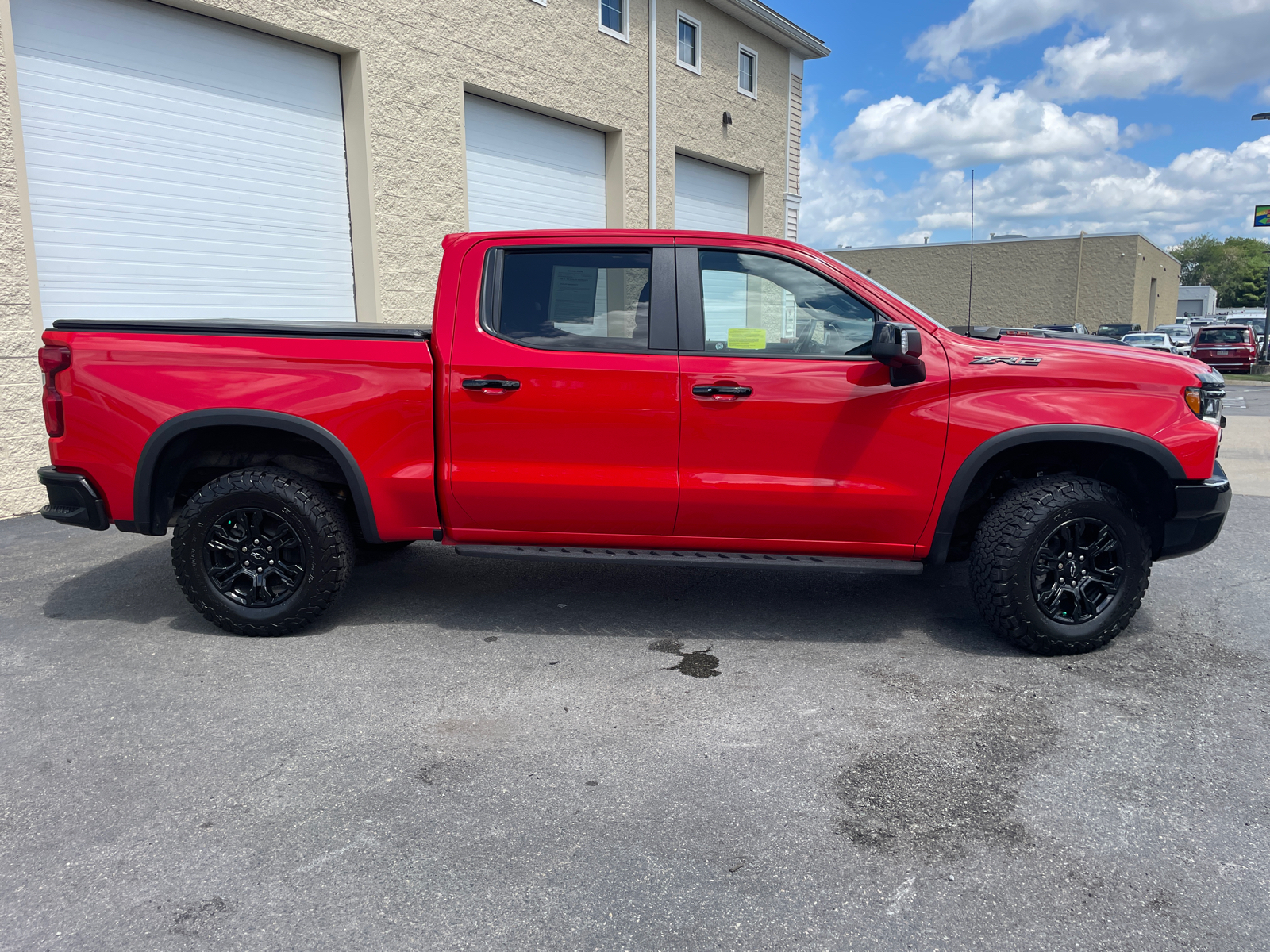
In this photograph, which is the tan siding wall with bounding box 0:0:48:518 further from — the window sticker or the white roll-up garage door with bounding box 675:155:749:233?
the white roll-up garage door with bounding box 675:155:749:233

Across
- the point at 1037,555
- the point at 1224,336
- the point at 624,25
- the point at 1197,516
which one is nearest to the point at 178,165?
the point at 624,25

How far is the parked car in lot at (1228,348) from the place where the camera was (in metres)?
28.2

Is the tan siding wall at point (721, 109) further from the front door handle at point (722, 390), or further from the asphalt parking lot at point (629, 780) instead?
the asphalt parking lot at point (629, 780)

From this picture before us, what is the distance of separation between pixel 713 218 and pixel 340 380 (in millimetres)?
13227

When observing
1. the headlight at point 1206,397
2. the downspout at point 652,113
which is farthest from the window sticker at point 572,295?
the downspout at point 652,113

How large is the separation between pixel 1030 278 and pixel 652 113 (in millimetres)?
37849

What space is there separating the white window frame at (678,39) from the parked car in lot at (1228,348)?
21.4 meters

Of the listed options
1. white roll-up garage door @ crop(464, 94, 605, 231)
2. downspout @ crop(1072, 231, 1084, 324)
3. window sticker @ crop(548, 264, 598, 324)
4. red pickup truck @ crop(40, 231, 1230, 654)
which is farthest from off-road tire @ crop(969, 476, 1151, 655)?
downspout @ crop(1072, 231, 1084, 324)

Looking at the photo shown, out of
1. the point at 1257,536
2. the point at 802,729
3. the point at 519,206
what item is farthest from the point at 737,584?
the point at 519,206

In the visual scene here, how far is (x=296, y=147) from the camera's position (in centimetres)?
937

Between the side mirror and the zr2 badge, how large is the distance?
0.87 ft

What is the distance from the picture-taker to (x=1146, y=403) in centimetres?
395

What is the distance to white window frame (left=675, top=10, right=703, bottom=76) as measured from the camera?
14.4 meters

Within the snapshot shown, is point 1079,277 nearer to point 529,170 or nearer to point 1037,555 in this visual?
point 529,170
